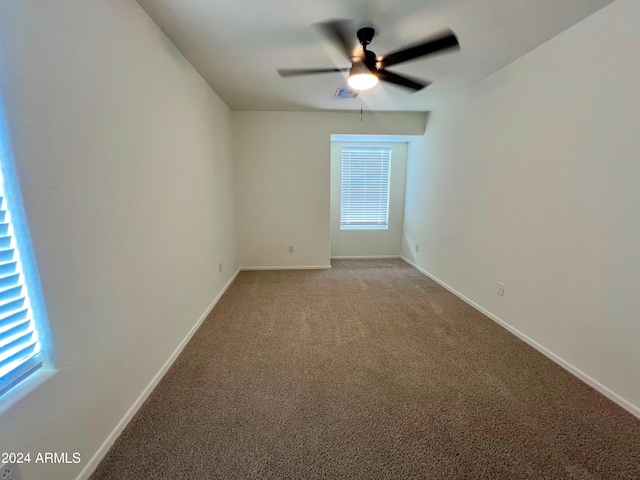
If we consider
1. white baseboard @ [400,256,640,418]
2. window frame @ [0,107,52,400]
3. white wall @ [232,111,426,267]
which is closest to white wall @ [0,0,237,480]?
window frame @ [0,107,52,400]

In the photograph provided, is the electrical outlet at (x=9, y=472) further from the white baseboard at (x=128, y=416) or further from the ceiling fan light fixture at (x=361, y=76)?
the ceiling fan light fixture at (x=361, y=76)

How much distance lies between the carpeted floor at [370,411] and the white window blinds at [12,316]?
66 cm

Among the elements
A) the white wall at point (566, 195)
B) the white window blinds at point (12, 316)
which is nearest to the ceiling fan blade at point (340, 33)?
the white wall at point (566, 195)

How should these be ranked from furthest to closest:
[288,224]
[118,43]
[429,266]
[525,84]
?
[288,224] < [429,266] < [525,84] < [118,43]

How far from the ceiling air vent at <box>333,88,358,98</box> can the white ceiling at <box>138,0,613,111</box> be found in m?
0.15

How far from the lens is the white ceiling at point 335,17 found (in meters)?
1.58

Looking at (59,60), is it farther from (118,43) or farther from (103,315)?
(103,315)

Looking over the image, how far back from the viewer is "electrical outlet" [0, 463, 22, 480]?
81 centimetres

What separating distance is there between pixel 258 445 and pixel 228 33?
264cm

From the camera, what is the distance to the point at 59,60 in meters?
1.04

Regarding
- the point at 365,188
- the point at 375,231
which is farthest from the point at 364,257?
the point at 365,188

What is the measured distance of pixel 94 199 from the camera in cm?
120

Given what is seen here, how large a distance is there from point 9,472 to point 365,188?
4.65m

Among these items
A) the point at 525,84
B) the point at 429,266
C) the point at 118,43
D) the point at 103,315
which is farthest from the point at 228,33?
the point at 429,266
